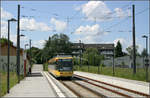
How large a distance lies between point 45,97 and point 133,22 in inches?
837

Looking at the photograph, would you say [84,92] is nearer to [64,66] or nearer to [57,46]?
[64,66]

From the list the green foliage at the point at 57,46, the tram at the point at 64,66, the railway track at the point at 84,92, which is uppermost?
the green foliage at the point at 57,46

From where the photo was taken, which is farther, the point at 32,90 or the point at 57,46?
the point at 57,46

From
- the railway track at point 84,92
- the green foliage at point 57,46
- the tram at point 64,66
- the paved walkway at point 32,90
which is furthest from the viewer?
the green foliage at point 57,46

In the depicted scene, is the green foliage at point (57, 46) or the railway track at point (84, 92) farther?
the green foliage at point (57, 46)

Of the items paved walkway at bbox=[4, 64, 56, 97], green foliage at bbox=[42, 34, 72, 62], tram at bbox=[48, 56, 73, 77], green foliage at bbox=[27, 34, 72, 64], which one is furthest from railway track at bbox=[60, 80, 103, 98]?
green foliage at bbox=[42, 34, 72, 62]

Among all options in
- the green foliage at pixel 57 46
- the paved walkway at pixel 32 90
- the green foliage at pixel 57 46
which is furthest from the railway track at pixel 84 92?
the green foliage at pixel 57 46

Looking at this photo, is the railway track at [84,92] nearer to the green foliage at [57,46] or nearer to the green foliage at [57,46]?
the green foliage at [57,46]


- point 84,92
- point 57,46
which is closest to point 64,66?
point 84,92

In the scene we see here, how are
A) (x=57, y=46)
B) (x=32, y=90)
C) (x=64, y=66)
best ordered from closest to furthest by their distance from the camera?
(x=32, y=90) < (x=64, y=66) < (x=57, y=46)

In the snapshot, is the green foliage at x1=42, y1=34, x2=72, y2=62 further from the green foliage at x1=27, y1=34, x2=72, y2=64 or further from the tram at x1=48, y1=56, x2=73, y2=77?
the tram at x1=48, y1=56, x2=73, y2=77

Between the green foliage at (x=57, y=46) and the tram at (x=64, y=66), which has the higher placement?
the green foliage at (x=57, y=46)

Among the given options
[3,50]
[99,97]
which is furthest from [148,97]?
[3,50]

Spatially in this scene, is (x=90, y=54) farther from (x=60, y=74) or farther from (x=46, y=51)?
(x=46, y=51)
